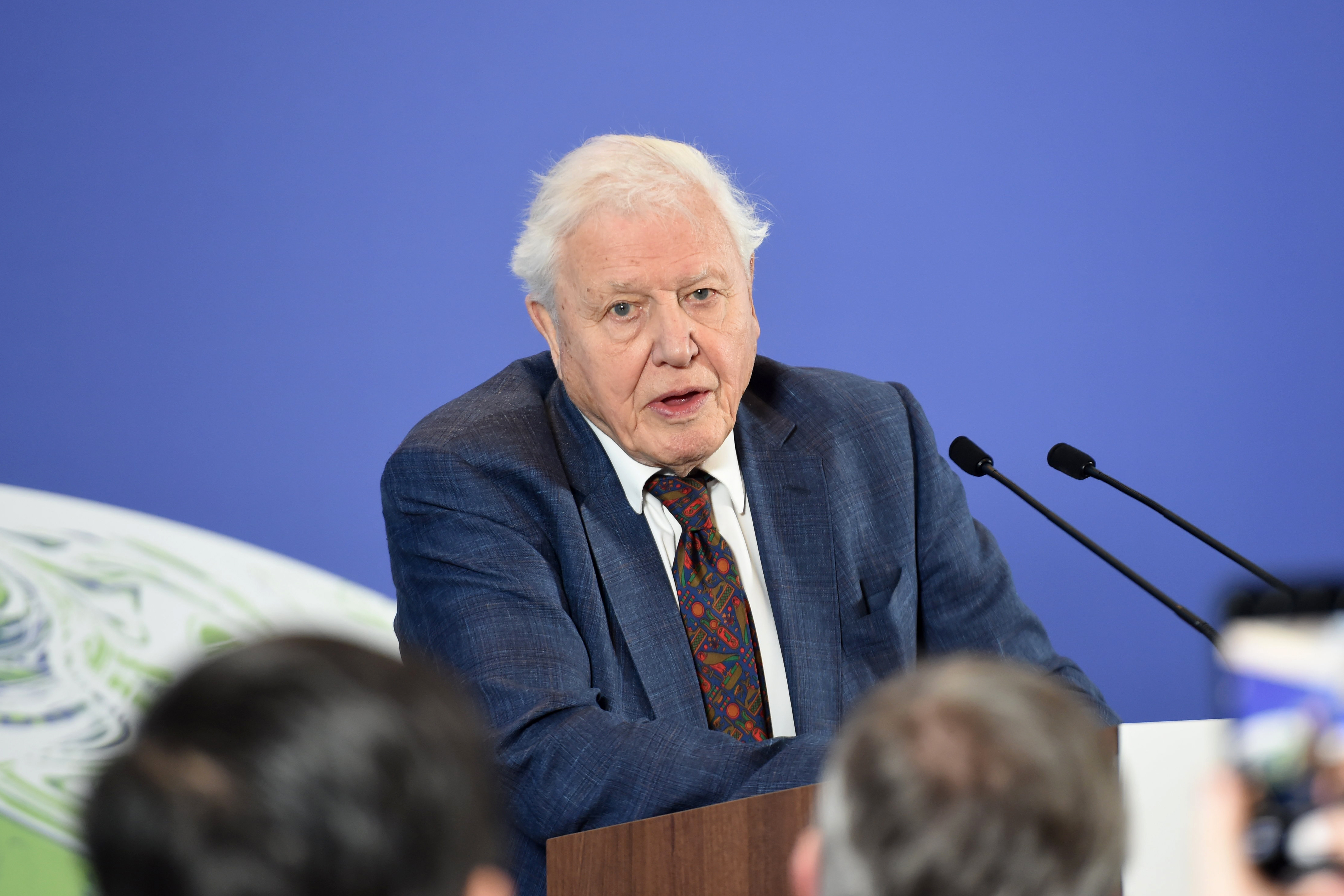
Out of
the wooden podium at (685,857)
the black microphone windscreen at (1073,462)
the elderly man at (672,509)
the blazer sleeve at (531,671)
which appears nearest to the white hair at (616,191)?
the elderly man at (672,509)

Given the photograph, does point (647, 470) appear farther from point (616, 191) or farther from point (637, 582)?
point (616, 191)

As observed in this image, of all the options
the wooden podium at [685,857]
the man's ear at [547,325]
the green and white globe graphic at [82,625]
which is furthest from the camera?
the green and white globe graphic at [82,625]

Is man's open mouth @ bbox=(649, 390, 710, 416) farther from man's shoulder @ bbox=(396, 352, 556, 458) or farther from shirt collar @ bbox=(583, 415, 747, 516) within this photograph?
man's shoulder @ bbox=(396, 352, 556, 458)

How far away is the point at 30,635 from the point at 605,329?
4.36ft

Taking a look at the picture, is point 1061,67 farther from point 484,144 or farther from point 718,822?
point 718,822

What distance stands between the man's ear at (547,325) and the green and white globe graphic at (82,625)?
72 cm

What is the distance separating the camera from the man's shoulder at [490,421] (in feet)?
6.21

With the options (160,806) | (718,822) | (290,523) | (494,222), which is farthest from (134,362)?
(160,806)

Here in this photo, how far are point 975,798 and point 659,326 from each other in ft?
4.76

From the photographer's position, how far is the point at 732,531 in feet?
6.56

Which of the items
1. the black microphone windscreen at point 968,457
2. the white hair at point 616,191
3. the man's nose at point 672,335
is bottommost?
the black microphone windscreen at point 968,457

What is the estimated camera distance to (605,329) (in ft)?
6.35

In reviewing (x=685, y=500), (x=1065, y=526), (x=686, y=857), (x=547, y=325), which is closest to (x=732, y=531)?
(x=685, y=500)

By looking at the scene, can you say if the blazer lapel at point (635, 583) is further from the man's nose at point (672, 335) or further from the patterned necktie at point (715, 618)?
the man's nose at point (672, 335)
